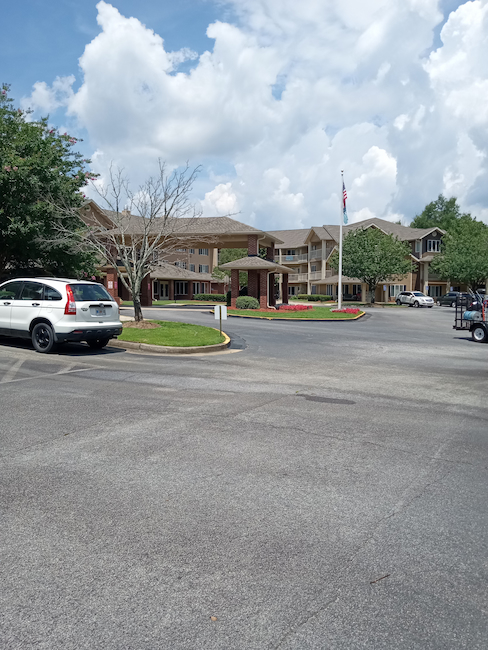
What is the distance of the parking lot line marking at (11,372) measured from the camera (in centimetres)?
956

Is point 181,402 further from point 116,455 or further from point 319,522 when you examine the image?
point 319,522

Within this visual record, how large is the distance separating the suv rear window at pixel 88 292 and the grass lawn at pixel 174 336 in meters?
1.94

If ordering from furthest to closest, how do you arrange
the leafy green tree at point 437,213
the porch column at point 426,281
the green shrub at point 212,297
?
the leafy green tree at point 437,213, the porch column at point 426,281, the green shrub at point 212,297

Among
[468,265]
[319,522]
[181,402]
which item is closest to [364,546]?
[319,522]

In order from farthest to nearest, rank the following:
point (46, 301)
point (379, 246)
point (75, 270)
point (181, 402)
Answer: point (379, 246) → point (75, 270) → point (46, 301) → point (181, 402)

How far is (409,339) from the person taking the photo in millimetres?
19938

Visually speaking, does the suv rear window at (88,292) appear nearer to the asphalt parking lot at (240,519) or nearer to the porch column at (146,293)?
the asphalt parking lot at (240,519)

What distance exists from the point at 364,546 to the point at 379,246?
55084mm

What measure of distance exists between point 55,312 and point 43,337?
85 cm

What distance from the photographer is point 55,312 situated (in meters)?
12.8

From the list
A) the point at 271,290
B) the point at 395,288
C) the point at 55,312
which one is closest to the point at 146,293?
the point at 271,290

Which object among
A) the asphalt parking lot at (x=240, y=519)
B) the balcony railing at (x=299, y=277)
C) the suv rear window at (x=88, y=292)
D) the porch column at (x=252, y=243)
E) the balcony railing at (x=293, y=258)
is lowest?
the asphalt parking lot at (x=240, y=519)

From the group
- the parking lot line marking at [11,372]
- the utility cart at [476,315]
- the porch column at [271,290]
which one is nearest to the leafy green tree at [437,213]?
the porch column at [271,290]

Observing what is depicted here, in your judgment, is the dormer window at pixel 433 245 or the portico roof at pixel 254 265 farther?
the dormer window at pixel 433 245
